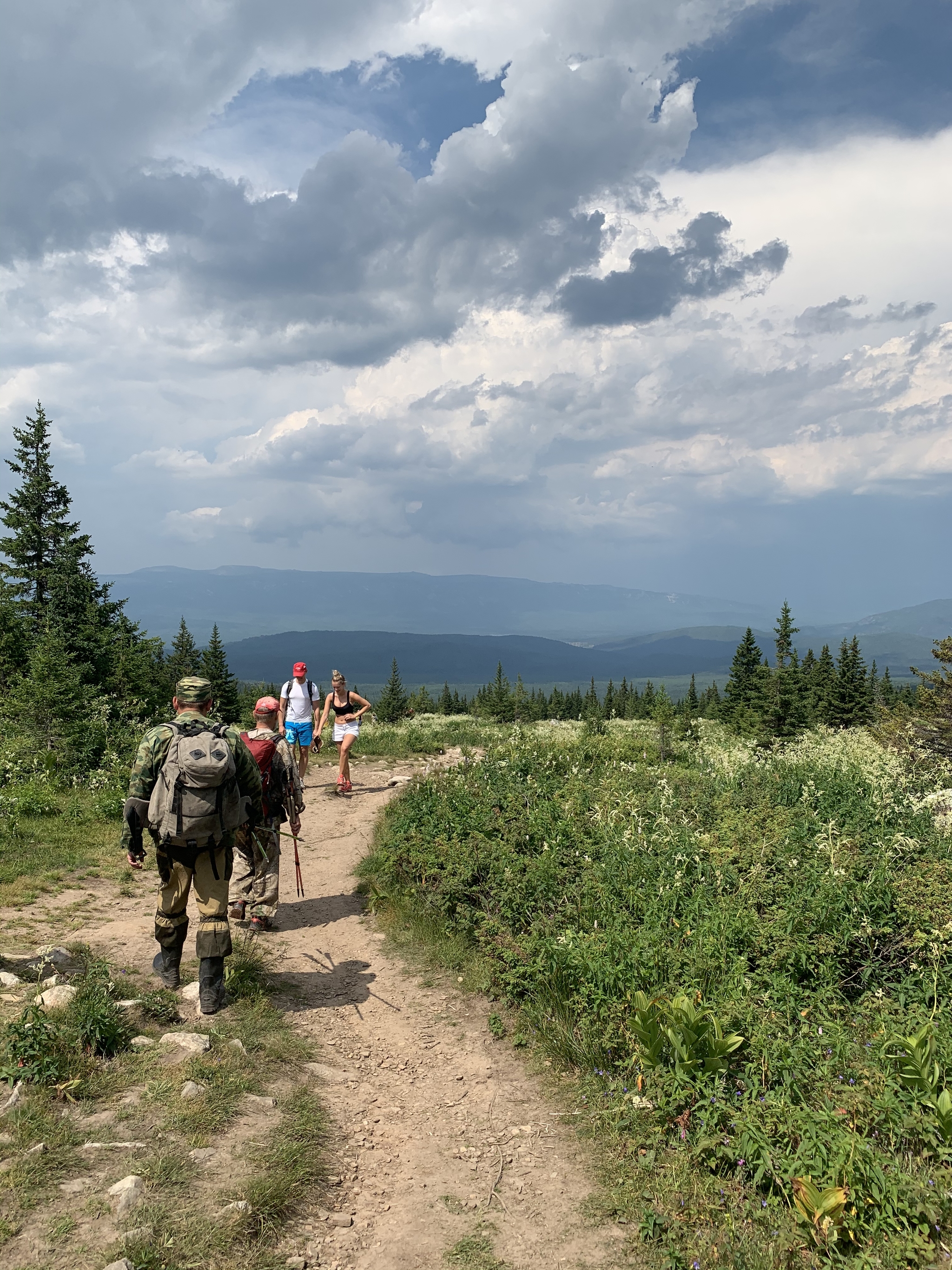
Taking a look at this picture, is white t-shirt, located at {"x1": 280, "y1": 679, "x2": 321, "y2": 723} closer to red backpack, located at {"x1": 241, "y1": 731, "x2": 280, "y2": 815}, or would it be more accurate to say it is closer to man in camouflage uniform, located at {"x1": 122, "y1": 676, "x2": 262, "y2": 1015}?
red backpack, located at {"x1": 241, "y1": 731, "x2": 280, "y2": 815}

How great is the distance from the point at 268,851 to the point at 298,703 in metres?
5.56

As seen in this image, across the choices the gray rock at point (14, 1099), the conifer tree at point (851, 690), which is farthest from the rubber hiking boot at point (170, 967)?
the conifer tree at point (851, 690)

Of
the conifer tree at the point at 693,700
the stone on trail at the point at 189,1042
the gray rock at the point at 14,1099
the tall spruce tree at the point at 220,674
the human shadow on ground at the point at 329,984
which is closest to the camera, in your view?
the gray rock at the point at 14,1099

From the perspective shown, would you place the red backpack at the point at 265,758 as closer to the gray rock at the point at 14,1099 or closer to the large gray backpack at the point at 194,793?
the large gray backpack at the point at 194,793

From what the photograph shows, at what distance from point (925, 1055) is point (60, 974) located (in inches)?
281

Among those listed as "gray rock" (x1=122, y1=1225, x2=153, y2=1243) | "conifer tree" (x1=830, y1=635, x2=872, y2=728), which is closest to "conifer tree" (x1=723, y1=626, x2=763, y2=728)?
"conifer tree" (x1=830, y1=635, x2=872, y2=728)

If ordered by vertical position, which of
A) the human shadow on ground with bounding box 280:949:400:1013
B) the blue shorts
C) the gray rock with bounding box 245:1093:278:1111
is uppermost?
the blue shorts

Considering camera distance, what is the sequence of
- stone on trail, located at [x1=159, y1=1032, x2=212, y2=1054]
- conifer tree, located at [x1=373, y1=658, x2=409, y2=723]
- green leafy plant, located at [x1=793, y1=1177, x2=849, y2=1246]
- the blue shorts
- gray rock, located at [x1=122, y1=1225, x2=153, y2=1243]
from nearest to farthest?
gray rock, located at [x1=122, y1=1225, x2=153, y2=1243]
green leafy plant, located at [x1=793, y1=1177, x2=849, y2=1246]
stone on trail, located at [x1=159, y1=1032, x2=212, y2=1054]
the blue shorts
conifer tree, located at [x1=373, y1=658, x2=409, y2=723]

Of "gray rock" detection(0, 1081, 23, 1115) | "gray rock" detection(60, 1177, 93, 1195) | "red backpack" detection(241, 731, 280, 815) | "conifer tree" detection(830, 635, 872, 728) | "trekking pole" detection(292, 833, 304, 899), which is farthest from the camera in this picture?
"conifer tree" detection(830, 635, 872, 728)

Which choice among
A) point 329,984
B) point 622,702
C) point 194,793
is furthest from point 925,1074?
point 622,702

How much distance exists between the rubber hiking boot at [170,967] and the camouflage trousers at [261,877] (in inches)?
79.7

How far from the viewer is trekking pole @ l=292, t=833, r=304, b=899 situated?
9.56 metres

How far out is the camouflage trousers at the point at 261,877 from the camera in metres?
9.38

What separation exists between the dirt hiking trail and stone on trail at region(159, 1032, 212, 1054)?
0.42 m
